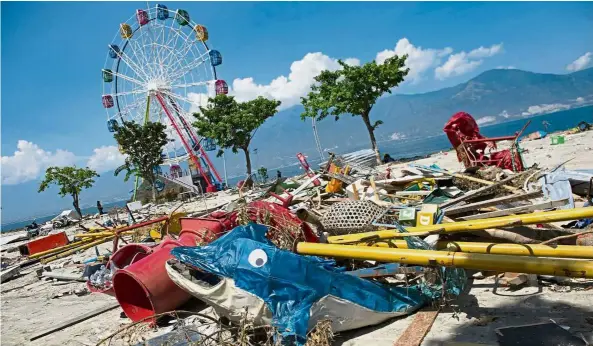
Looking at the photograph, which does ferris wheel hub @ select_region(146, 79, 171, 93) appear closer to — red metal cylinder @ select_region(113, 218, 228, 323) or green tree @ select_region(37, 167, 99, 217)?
green tree @ select_region(37, 167, 99, 217)

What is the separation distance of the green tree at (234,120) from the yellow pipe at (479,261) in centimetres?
2979

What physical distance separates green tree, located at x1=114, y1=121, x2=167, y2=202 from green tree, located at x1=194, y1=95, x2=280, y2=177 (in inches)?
168

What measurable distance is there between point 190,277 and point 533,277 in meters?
3.53

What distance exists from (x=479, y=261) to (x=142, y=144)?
33.4 meters

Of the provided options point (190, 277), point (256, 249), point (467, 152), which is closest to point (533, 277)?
point (256, 249)

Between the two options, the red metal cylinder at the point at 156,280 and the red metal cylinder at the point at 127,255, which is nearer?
the red metal cylinder at the point at 156,280

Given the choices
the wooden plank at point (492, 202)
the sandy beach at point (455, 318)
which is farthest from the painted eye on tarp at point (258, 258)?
the wooden plank at point (492, 202)

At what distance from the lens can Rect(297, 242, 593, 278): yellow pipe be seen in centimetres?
250

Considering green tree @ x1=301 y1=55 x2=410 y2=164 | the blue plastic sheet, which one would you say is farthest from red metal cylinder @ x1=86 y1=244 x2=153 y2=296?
green tree @ x1=301 y1=55 x2=410 y2=164

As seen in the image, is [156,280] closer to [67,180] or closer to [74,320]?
[74,320]

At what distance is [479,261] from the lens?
2.77 m

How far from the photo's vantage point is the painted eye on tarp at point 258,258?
3166 millimetres

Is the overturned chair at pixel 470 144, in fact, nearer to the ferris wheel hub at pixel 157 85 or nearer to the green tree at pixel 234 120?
the green tree at pixel 234 120

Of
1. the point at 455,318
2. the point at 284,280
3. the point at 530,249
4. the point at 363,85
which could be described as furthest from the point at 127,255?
the point at 363,85
